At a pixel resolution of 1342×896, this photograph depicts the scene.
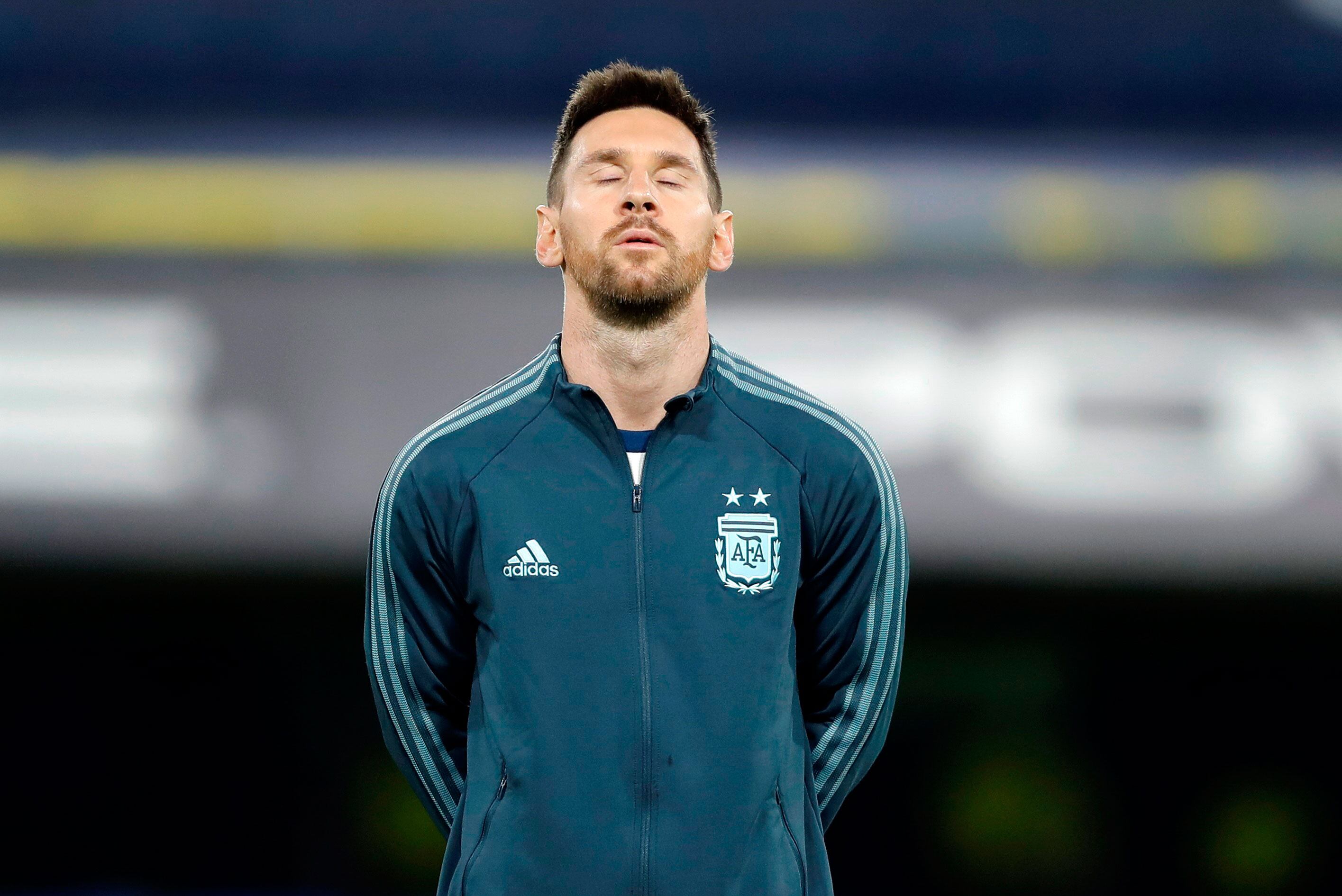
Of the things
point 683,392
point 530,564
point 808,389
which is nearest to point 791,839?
point 530,564

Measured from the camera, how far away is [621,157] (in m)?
1.51

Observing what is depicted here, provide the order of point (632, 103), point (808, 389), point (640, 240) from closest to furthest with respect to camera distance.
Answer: point (640, 240), point (632, 103), point (808, 389)

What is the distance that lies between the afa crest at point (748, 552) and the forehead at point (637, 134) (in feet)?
1.59

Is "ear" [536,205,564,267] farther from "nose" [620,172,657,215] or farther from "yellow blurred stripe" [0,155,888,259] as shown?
"yellow blurred stripe" [0,155,888,259]

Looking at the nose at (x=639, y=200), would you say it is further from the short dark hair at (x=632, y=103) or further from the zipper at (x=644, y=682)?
the zipper at (x=644, y=682)

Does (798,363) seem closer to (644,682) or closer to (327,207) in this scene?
(327,207)

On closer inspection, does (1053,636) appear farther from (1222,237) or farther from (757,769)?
(757,769)

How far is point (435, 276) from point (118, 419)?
0.87 m

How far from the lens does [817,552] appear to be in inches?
59.5

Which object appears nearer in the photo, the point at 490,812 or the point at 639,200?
the point at 490,812

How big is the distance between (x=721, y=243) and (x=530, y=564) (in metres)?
0.50

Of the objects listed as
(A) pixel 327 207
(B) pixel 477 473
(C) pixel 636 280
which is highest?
(A) pixel 327 207

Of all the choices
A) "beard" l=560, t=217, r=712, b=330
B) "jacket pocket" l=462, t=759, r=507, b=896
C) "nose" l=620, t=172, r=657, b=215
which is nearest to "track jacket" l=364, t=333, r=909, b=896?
"jacket pocket" l=462, t=759, r=507, b=896

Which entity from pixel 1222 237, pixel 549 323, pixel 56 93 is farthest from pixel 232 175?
pixel 1222 237
